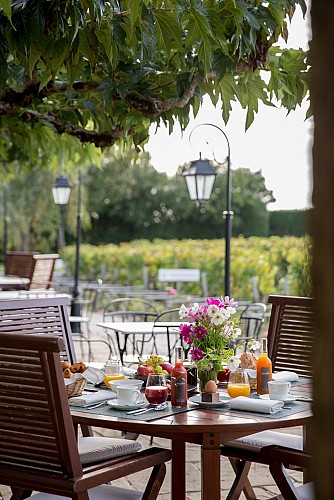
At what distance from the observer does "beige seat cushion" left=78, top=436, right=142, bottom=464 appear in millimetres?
2943

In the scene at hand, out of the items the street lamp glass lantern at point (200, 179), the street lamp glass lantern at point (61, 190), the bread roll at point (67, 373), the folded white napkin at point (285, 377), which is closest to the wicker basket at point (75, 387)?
the bread roll at point (67, 373)

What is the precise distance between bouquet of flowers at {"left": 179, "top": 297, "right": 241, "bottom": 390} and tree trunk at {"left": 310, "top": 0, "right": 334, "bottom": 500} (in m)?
2.66

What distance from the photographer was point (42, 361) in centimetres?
264

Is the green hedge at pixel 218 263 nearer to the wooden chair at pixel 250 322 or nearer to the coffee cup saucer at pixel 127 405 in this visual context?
the wooden chair at pixel 250 322

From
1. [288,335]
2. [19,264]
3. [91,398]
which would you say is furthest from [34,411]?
[19,264]

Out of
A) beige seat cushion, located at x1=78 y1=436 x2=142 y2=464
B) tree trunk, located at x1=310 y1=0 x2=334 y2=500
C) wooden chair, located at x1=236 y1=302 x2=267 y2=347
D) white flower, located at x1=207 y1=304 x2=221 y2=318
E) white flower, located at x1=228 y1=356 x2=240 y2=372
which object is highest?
tree trunk, located at x1=310 y1=0 x2=334 y2=500

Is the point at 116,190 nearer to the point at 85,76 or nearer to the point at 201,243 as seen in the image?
the point at 201,243

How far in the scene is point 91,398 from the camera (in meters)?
3.24

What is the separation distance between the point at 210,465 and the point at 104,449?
419mm

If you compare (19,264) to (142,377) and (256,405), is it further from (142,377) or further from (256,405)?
(256,405)

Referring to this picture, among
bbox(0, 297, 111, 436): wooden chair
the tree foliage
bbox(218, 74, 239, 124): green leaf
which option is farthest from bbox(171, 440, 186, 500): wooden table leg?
bbox(218, 74, 239, 124): green leaf

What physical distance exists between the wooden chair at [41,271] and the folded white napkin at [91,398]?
7.27m

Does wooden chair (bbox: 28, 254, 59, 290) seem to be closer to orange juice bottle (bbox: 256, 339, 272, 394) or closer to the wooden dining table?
orange juice bottle (bbox: 256, 339, 272, 394)

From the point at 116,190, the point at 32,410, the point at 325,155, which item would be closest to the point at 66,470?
the point at 32,410
